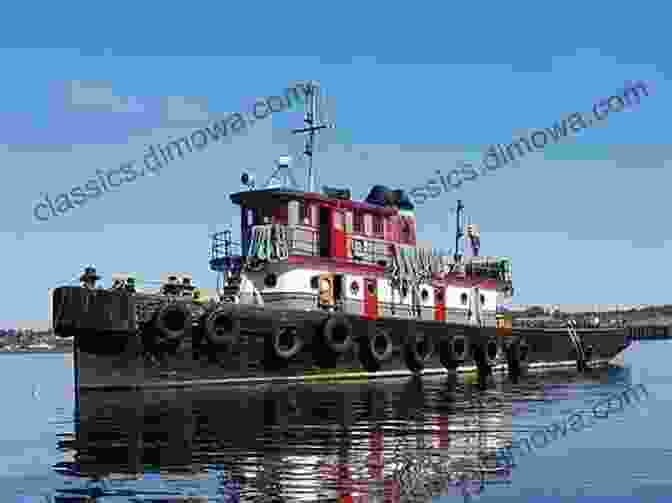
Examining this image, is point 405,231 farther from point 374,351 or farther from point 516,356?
point 374,351

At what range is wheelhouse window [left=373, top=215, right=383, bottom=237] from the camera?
3250 cm

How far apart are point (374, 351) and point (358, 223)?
15.4ft

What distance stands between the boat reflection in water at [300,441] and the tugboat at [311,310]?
1091 mm

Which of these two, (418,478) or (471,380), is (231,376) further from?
(418,478)

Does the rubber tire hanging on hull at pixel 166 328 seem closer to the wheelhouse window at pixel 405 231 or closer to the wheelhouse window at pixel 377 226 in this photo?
the wheelhouse window at pixel 377 226

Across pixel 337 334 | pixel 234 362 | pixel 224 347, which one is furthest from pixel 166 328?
pixel 337 334

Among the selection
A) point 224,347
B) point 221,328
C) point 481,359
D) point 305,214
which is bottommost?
point 481,359

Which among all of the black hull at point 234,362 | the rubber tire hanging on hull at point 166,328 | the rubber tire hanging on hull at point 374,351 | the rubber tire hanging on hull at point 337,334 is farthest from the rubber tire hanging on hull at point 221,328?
the rubber tire hanging on hull at point 374,351

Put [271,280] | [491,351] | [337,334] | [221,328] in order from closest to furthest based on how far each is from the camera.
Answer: [221,328]
[337,334]
[271,280]
[491,351]

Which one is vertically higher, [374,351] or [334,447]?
[374,351]

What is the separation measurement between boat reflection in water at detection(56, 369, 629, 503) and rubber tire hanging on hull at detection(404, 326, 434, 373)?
3.87 m

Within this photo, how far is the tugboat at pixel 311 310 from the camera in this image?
24891mm

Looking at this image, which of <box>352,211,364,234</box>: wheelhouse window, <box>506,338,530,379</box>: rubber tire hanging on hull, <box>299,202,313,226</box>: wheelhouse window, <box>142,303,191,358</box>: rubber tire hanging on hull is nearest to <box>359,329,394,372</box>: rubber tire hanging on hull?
<box>352,211,364,234</box>: wheelhouse window

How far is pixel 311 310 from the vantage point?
91.7 feet
